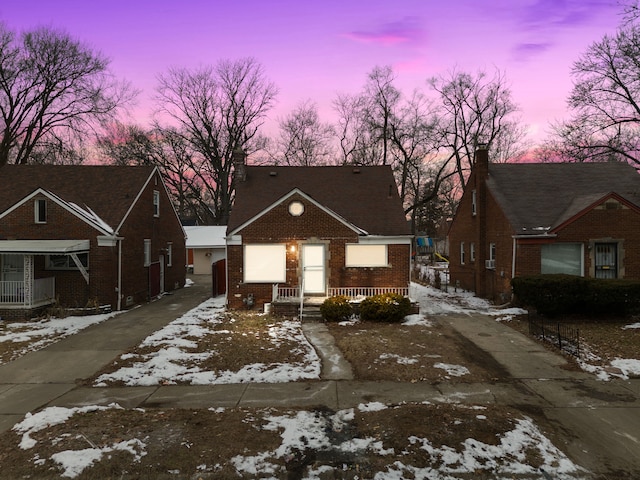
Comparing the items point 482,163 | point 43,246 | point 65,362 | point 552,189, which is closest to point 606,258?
point 552,189

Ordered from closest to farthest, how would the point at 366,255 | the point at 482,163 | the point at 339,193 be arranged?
the point at 366,255 → the point at 339,193 → the point at 482,163

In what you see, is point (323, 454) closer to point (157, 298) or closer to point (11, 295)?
point (11, 295)

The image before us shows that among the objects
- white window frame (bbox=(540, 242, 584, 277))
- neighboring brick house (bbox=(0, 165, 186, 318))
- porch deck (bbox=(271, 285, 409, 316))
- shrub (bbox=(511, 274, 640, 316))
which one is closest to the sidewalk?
neighboring brick house (bbox=(0, 165, 186, 318))

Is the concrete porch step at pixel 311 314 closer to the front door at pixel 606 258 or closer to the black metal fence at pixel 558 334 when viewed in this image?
the black metal fence at pixel 558 334

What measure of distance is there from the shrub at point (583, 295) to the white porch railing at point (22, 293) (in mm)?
18465

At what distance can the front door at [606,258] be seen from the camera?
16.0 meters

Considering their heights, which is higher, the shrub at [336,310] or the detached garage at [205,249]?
the detached garage at [205,249]

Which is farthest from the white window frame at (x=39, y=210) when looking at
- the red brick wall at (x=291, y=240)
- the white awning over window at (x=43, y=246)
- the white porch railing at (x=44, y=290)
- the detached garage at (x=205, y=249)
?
the detached garage at (x=205, y=249)

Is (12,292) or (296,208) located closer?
(12,292)

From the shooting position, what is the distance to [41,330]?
508 inches

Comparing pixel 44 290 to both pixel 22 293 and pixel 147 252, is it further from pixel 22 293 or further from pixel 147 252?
pixel 147 252

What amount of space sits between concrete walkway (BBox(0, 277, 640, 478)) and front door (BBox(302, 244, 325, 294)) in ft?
19.3

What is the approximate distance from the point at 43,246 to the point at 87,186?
15.0ft

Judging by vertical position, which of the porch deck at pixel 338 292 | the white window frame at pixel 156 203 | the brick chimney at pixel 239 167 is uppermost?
the brick chimney at pixel 239 167
